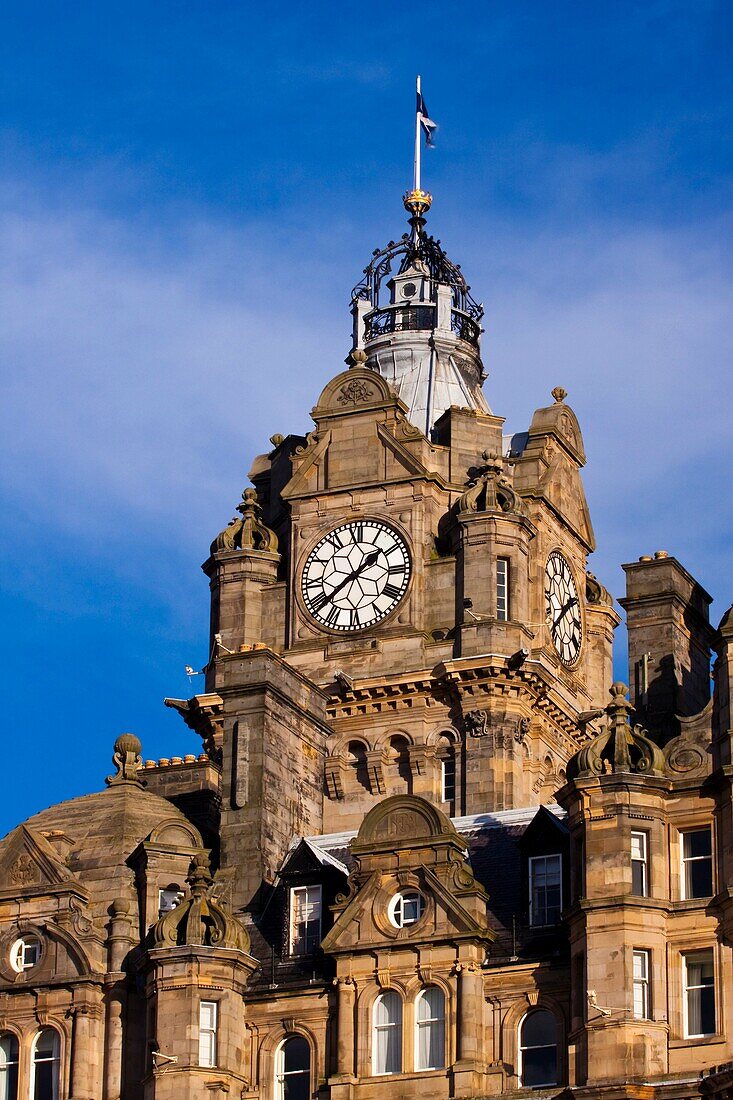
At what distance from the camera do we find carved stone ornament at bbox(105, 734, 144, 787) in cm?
10025

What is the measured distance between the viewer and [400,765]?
106938mm

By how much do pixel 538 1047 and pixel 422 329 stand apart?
36469 millimetres

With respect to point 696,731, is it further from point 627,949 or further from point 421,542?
point 421,542

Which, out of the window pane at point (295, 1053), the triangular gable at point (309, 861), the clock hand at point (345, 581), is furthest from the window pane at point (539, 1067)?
the clock hand at point (345, 581)

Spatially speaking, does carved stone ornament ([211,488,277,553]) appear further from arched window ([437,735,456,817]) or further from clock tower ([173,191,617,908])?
arched window ([437,735,456,817])

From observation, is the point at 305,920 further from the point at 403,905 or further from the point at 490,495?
the point at 490,495

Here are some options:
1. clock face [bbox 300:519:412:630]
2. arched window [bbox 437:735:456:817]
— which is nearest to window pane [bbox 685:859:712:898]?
arched window [bbox 437:735:456:817]

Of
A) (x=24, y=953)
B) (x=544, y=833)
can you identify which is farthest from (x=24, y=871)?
(x=544, y=833)

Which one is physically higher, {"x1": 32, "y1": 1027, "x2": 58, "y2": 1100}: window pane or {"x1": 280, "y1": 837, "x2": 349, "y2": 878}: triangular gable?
{"x1": 280, "y1": 837, "x2": 349, "y2": 878}: triangular gable

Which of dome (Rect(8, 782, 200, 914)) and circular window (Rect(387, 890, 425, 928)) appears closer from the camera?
circular window (Rect(387, 890, 425, 928))

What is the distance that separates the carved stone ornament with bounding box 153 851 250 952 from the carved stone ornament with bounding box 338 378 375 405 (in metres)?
24.5

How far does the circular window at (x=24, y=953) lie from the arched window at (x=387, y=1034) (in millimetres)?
10286

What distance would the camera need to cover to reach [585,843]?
87.6 meters

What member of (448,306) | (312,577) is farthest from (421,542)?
(448,306)
